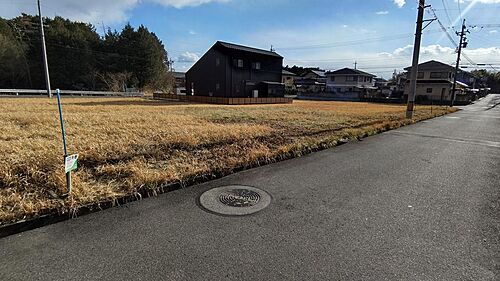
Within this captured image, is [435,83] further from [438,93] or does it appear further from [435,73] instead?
[435,73]

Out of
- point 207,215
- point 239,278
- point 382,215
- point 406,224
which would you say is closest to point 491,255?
point 406,224

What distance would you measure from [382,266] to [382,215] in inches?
40.5

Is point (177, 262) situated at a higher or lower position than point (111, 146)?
lower

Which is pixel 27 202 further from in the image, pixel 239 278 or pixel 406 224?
pixel 406 224

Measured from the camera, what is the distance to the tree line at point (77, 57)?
34.4m

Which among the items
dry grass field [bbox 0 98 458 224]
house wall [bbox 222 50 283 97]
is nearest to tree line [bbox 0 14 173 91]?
house wall [bbox 222 50 283 97]

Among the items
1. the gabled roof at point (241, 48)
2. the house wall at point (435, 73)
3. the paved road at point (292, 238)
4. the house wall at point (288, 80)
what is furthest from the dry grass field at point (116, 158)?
the house wall at point (288, 80)

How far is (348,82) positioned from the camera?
5044 centimetres

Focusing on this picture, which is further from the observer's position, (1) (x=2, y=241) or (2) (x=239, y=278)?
(1) (x=2, y=241)

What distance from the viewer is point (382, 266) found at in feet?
7.00

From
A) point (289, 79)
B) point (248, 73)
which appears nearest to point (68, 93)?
point (248, 73)

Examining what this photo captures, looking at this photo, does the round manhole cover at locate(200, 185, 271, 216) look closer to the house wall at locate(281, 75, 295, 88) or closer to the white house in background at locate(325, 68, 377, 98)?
the white house in background at locate(325, 68, 377, 98)

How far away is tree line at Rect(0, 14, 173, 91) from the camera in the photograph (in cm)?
3441

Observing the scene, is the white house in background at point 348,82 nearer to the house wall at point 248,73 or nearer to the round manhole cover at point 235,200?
the house wall at point 248,73
